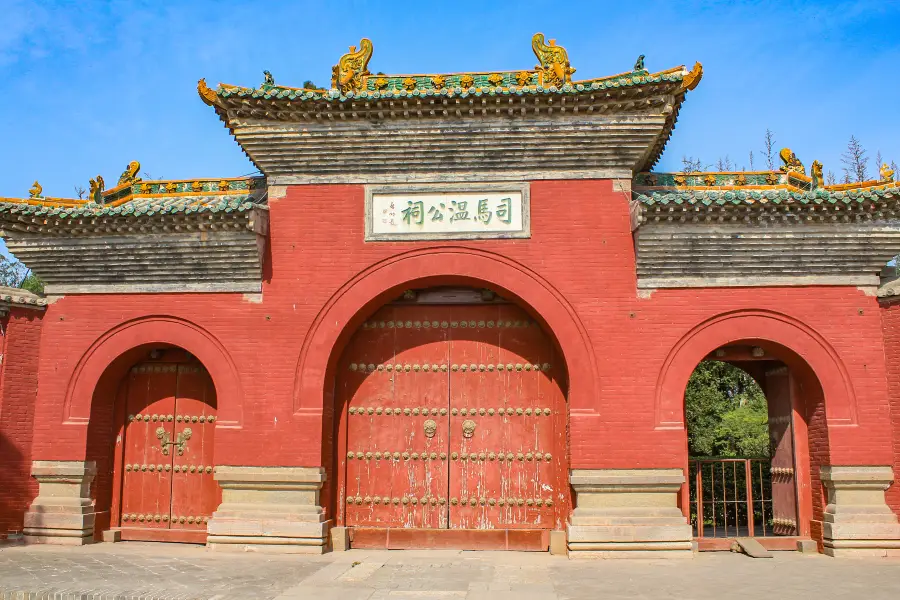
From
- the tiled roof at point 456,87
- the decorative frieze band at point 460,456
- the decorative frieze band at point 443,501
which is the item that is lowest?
the decorative frieze band at point 443,501

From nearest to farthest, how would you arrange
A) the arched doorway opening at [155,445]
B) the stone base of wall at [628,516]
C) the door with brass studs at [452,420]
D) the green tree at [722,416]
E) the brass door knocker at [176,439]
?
the stone base of wall at [628,516]
the door with brass studs at [452,420]
the arched doorway opening at [155,445]
the brass door knocker at [176,439]
the green tree at [722,416]

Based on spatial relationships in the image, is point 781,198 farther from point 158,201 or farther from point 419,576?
point 158,201

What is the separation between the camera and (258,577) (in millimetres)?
7430

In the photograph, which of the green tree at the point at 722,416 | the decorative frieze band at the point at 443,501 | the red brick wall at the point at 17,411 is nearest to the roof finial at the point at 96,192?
the red brick wall at the point at 17,411

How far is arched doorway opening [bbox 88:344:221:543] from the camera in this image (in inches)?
388

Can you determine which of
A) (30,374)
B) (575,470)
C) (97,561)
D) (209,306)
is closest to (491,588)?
(575,470)

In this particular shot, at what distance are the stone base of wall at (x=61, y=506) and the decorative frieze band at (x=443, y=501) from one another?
10.4 feet

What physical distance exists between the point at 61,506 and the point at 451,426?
4.76 meters

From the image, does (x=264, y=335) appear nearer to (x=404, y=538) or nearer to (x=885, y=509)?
(x=404, y=538)

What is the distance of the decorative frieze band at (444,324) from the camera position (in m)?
9.80

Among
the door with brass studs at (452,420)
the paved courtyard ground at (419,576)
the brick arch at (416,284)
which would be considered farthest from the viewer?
the door with brass studs at (452,420)

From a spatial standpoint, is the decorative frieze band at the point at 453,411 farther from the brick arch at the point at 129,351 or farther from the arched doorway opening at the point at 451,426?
the brick arch at the point at 129,351

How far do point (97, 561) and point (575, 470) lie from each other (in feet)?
17.0

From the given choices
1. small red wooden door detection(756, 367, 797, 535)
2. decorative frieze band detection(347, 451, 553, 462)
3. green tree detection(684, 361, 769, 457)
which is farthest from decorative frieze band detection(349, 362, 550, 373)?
green tree detection(684, 361, 769, 457)
